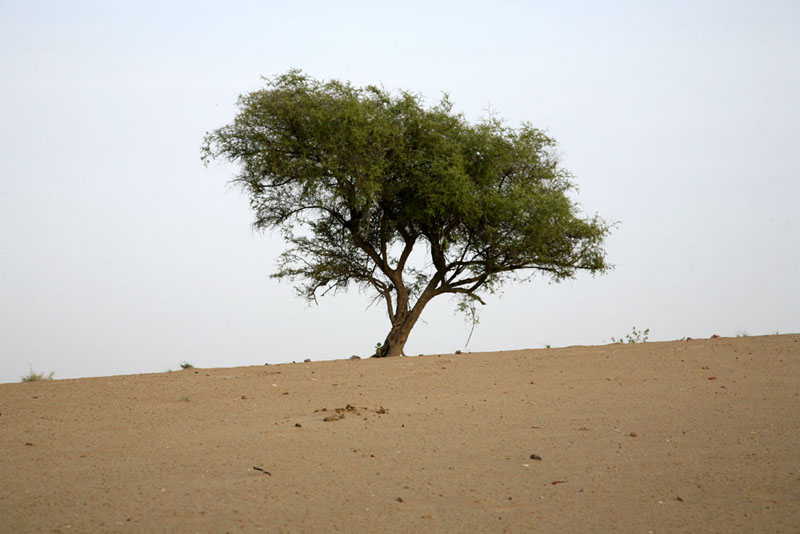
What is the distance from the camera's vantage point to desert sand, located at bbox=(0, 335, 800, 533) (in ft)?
22.7

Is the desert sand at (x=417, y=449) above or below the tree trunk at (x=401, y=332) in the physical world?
below

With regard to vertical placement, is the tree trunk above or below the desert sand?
above

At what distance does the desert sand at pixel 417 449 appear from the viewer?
6.91 m

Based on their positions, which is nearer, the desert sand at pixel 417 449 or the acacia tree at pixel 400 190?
the desert sand at pixel 417 449

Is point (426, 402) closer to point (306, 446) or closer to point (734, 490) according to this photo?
point (306, 446)

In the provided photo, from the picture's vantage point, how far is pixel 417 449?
29.2ft

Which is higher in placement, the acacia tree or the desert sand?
the acacia tree

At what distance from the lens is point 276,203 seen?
846 inches

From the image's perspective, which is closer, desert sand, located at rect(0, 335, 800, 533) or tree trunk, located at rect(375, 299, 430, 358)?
desert sand, located at rect(0, 335, 800, 533)

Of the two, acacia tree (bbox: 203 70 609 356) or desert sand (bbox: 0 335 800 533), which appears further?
acacia tree (bbox: 203 70 609 356)

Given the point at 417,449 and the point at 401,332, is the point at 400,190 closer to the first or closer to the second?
the point at 401,332

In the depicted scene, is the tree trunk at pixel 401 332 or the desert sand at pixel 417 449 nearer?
the desert sand at pixel 417 449

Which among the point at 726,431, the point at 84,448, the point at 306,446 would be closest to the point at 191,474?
the point at 306,446

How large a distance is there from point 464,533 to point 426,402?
16.9ft
